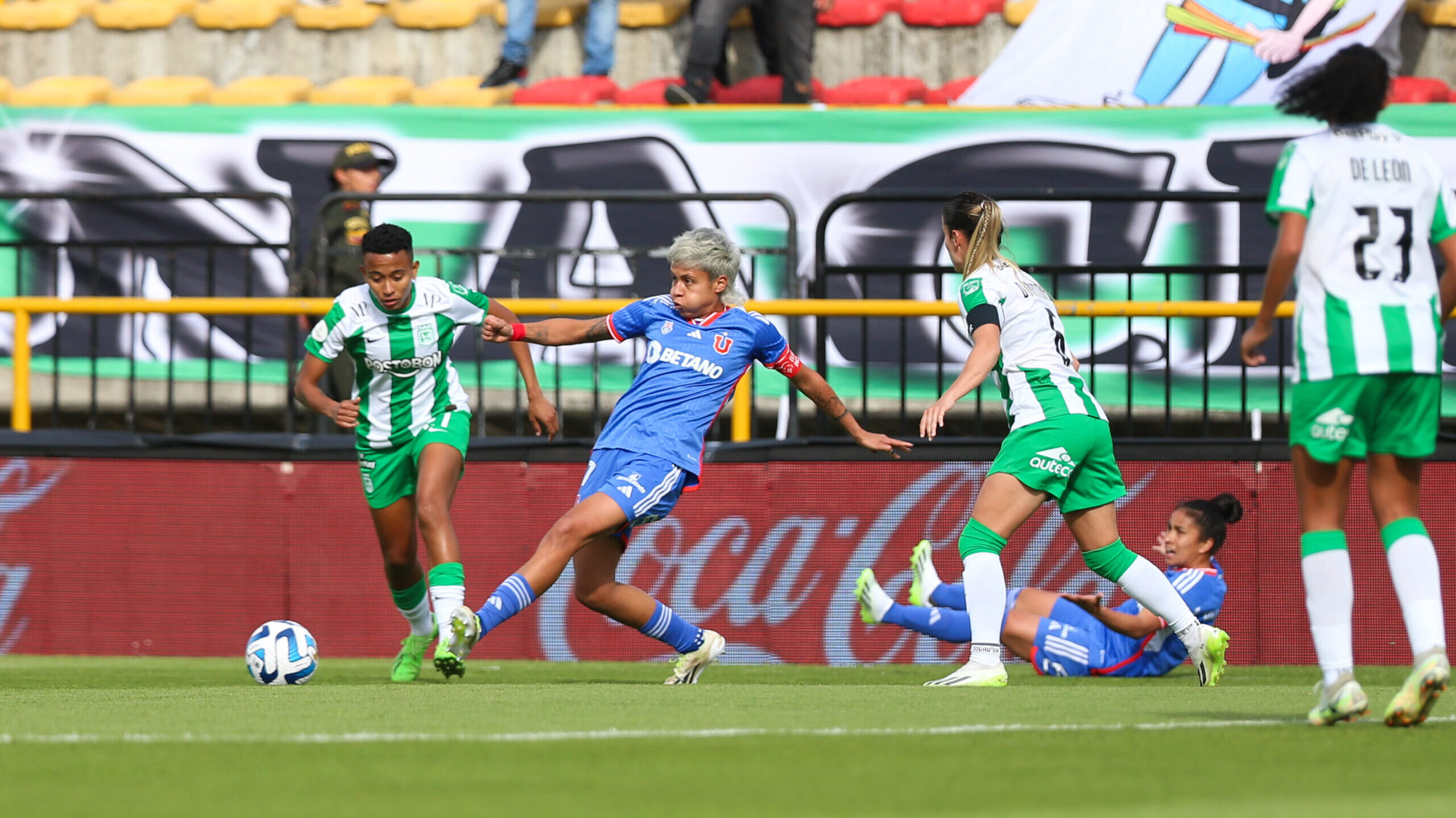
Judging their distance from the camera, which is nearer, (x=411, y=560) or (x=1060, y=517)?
(x=411, y=560)

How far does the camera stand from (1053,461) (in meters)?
7.00

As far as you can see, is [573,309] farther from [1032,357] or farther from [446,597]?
[1032,357]

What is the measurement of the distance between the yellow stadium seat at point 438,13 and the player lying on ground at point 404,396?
5.70 metres

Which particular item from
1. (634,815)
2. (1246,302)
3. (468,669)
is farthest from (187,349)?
(634,815)

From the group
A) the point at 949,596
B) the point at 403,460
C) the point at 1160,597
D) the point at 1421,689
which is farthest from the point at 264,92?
the point at 1421,689

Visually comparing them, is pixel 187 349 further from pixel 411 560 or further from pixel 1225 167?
pixel 1225 167

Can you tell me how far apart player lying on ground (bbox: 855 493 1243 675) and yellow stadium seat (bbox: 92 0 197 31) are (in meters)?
7.99

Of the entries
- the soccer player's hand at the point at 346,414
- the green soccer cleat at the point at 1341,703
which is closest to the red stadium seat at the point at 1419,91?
the soccer player's hand at the point at 346,414

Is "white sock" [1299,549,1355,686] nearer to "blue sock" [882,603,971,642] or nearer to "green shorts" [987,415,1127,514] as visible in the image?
"green shorts" [987,415,1127,514]

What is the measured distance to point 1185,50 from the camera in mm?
11625

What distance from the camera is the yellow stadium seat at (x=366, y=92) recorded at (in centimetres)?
1284

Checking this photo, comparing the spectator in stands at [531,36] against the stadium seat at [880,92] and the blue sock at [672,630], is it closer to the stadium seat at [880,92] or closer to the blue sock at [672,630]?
the stadium seat at [880,92]

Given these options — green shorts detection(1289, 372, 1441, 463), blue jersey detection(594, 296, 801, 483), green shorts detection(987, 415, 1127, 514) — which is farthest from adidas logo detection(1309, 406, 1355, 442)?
blue jersey detection(594, 296, 801, 483)

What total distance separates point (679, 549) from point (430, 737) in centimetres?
495
